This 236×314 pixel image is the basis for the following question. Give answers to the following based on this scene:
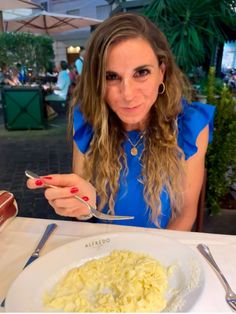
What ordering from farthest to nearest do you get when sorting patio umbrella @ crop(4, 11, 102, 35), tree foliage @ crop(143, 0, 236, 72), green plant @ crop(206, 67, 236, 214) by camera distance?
patio umbrella @ crop(4, 11, 102, 35) → tree foliage @ crop(143, 0, 236, 72) → green plant @ crop(206, 67, 236, 214)

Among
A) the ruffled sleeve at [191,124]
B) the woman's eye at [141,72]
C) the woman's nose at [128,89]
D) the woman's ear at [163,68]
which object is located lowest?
the ruffled sleeve at [191,124]

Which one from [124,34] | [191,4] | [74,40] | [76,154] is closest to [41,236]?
[76,154]

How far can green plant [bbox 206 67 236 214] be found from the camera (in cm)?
191

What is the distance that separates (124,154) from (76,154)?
10.7 inches

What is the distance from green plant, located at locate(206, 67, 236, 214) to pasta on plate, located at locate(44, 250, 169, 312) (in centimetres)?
131

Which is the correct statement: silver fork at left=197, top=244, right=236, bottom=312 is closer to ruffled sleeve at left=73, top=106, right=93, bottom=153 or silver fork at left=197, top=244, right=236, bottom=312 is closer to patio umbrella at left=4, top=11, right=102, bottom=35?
ruffled sleeve at left=73, top=106, right=93, bottom=153

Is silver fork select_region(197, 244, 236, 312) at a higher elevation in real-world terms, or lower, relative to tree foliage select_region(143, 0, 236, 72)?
lower

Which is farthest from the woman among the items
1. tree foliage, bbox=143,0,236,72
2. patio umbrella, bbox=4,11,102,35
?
patio umbrella, bbox=4,11,102,35

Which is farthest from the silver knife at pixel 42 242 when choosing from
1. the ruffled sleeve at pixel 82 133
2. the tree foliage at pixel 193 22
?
the tree foliage at pixel 193 22

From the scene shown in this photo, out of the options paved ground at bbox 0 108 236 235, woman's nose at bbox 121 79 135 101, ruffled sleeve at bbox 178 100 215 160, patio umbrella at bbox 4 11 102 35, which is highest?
patio umbrella at bbox 4 11 102 35

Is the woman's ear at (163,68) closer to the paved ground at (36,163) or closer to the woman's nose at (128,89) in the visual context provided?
the woman's nose at (128,89)

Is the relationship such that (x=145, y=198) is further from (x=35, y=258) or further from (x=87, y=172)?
(x=35, y=258)

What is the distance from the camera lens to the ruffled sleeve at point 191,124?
1.32 m

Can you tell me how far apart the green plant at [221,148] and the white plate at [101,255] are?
4.06ft
